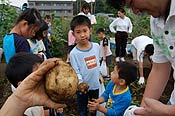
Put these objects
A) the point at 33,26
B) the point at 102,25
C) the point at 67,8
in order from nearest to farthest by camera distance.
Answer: the point at 33,26, the point at 102,25, the point at 67,8

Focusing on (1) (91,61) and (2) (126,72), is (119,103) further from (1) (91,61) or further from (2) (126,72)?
(1) (91,61)

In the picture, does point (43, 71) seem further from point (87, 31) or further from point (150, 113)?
point (87, 31)

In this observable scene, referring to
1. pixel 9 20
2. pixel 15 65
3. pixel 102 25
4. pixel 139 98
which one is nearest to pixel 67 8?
pixel 102 25

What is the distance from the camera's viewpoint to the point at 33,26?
285 centimetres

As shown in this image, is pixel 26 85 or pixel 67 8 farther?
pixel 67 8

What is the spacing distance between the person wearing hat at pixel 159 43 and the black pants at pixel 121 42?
553cm

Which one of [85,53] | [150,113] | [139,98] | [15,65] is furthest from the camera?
[139,98]

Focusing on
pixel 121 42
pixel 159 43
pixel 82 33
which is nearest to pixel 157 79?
pixel 159 43

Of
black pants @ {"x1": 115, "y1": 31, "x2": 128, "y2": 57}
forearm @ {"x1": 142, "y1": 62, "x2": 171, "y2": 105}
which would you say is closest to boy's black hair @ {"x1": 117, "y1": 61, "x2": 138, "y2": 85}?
forearm @ {"x1": 142, "y1": 62, "x2": 171, "y2": 105}

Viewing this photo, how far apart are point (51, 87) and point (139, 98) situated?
3637 millimetres

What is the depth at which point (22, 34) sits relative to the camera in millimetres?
2895

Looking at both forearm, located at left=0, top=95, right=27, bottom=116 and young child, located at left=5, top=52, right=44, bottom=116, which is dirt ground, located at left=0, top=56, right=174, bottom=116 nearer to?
young child, located at left=5, top=52, right=44, bottom=116

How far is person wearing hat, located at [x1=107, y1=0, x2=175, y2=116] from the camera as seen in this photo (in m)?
1.54

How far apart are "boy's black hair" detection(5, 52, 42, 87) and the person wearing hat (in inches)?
22.6
